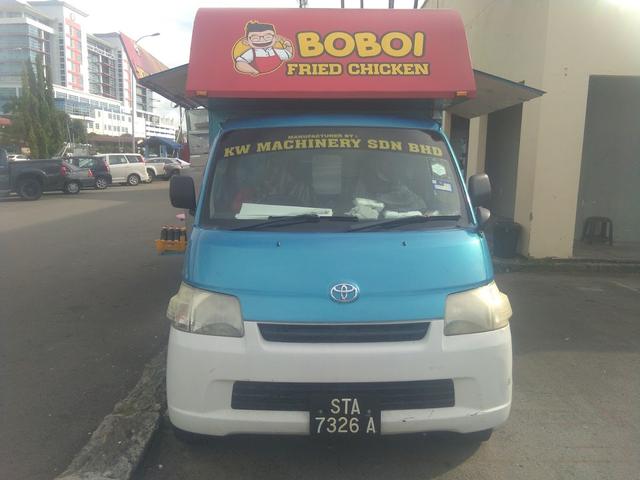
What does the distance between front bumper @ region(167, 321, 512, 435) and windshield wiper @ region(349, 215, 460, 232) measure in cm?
70

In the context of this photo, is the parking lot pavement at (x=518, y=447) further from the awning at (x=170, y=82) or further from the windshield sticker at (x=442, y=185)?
the awning at (x=170, y=82)

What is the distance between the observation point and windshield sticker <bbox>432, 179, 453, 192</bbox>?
12.2ft

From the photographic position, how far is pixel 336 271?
114 inches

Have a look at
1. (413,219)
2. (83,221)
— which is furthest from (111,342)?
(83,221)

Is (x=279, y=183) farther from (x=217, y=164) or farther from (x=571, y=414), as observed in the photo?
(x=571, y=414)

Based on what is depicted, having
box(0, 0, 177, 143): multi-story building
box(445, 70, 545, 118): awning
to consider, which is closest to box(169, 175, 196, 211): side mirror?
box(445, 70, 545, 118): awning

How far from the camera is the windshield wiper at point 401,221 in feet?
10.6

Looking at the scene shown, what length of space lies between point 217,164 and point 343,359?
1.80 metres

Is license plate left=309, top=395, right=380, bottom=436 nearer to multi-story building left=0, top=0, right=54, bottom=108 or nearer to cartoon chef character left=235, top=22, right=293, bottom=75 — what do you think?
cartoon chef character left=235, top=22, right=293, bottom=75

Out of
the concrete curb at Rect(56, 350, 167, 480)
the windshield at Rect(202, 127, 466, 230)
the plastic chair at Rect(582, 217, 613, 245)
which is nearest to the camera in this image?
the concrete curb at Rect(56, 350, 167, 480)

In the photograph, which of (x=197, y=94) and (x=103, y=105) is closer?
(x=197, y=94)

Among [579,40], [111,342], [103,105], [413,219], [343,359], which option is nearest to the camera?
[343,359]

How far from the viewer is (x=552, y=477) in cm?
312

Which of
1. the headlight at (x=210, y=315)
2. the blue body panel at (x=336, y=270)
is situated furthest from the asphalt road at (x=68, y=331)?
the blue body panel at (x=336, y=270)
